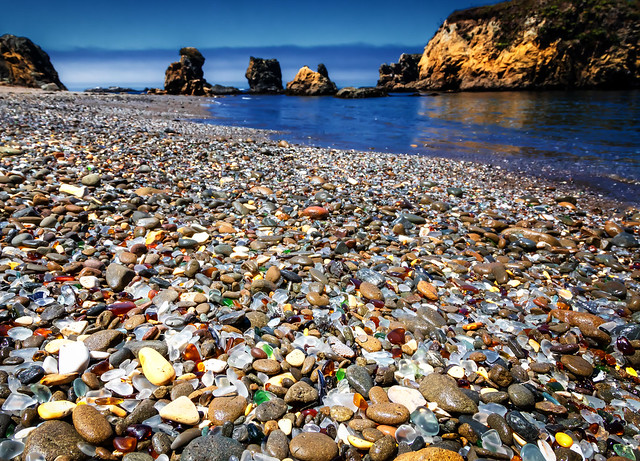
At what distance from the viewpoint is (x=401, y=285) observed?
12.5 ft

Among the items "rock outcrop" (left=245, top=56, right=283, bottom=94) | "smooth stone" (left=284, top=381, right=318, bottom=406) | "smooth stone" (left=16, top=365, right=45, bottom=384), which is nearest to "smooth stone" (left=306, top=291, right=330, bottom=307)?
"smooth stone" (left=284, top=381, right=318, bottom=406)

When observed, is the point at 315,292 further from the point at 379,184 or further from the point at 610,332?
the point at 379,184

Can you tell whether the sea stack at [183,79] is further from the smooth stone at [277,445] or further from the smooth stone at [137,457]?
the smooth stone at [277,445]

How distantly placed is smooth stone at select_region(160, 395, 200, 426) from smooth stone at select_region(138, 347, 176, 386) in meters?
0.24

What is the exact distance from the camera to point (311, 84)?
96.9 m

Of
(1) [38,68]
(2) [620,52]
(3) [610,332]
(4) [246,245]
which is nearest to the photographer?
(3) [610,332]

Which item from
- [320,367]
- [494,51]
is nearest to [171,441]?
[320,367]

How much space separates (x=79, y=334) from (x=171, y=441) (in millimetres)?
1357

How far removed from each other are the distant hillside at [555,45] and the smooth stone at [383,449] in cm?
8629

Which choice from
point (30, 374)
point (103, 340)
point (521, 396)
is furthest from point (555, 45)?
point (30, 374)

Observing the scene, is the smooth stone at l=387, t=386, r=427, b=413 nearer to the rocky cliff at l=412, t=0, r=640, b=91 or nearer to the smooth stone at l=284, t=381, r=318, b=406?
the smooth stone at l=284, t=381, r=318, b=406

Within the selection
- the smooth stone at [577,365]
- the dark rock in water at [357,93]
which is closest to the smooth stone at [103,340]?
the smooth stone at [577,365]

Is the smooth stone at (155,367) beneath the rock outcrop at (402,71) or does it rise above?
beneath

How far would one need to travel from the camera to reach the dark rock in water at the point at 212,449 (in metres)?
1.75
